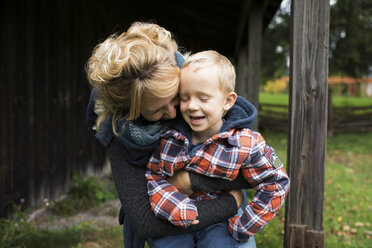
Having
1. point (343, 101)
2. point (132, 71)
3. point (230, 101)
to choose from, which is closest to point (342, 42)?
point (343, 101)

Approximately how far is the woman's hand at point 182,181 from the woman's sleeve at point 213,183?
2 centimetres

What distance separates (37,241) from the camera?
3590 mm

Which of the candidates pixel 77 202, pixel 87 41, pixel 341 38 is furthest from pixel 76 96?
pixel 341 38

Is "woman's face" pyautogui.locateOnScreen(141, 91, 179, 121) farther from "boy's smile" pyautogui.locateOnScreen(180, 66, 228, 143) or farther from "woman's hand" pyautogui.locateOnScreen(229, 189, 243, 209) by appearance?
"woman's hand" pyautogui.locateOnScreen(229, 189, 243, 209)

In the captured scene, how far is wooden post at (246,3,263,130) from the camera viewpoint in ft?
16.6

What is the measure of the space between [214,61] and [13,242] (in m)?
2.82

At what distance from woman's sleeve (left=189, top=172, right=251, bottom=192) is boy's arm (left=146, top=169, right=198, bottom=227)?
92mm

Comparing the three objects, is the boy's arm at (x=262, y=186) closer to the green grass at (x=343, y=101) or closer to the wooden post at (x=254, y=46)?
the wooden post at (x=254, y=46)

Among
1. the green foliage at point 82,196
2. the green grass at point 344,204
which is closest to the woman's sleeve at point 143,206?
the green grass at point 344,204

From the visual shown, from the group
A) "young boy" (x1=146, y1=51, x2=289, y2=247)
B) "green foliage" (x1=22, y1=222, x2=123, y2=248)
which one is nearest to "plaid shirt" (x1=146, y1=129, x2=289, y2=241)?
"young boy" (x1=146, y1=51, x2=289, y2=247)

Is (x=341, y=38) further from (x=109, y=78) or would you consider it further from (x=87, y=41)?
(x=109, y=78)

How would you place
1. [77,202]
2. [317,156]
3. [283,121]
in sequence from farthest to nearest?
[283,121] < [77,202] < [317,156]

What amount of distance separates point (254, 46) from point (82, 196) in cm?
332

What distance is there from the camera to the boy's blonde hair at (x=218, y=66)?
1.77 meters
